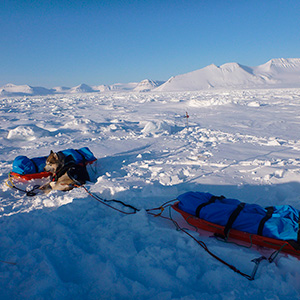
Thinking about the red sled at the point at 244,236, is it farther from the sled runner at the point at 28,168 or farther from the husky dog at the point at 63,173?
the sled runner at the point at 28,168

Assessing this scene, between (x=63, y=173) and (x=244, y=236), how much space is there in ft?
10.7

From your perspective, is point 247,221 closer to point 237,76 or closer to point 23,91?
point 237,76

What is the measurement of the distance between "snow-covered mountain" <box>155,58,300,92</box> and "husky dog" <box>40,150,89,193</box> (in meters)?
60.4

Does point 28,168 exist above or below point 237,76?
below

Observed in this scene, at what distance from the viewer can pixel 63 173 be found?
3.98 m

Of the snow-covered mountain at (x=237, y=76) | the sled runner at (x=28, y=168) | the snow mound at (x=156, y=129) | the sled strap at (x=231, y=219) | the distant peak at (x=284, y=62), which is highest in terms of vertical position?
the distant peak at (x=284, y=62)

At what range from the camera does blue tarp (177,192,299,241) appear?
206 centimetres

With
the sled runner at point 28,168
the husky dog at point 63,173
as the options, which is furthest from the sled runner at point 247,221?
the sled runner at point 28,168

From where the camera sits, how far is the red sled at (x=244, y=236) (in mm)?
1993

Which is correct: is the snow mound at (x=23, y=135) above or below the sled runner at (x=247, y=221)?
above

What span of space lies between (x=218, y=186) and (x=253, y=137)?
4.18m

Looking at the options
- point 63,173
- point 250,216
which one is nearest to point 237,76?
point 63,173

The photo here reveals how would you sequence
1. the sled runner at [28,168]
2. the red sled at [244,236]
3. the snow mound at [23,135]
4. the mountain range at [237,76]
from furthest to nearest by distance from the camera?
the mountain range at [237,76] → the snow mound at [23,135] → the sled runner at [28,168] → the red sled at [244,236]

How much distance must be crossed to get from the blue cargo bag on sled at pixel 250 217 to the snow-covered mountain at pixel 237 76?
203 ft
